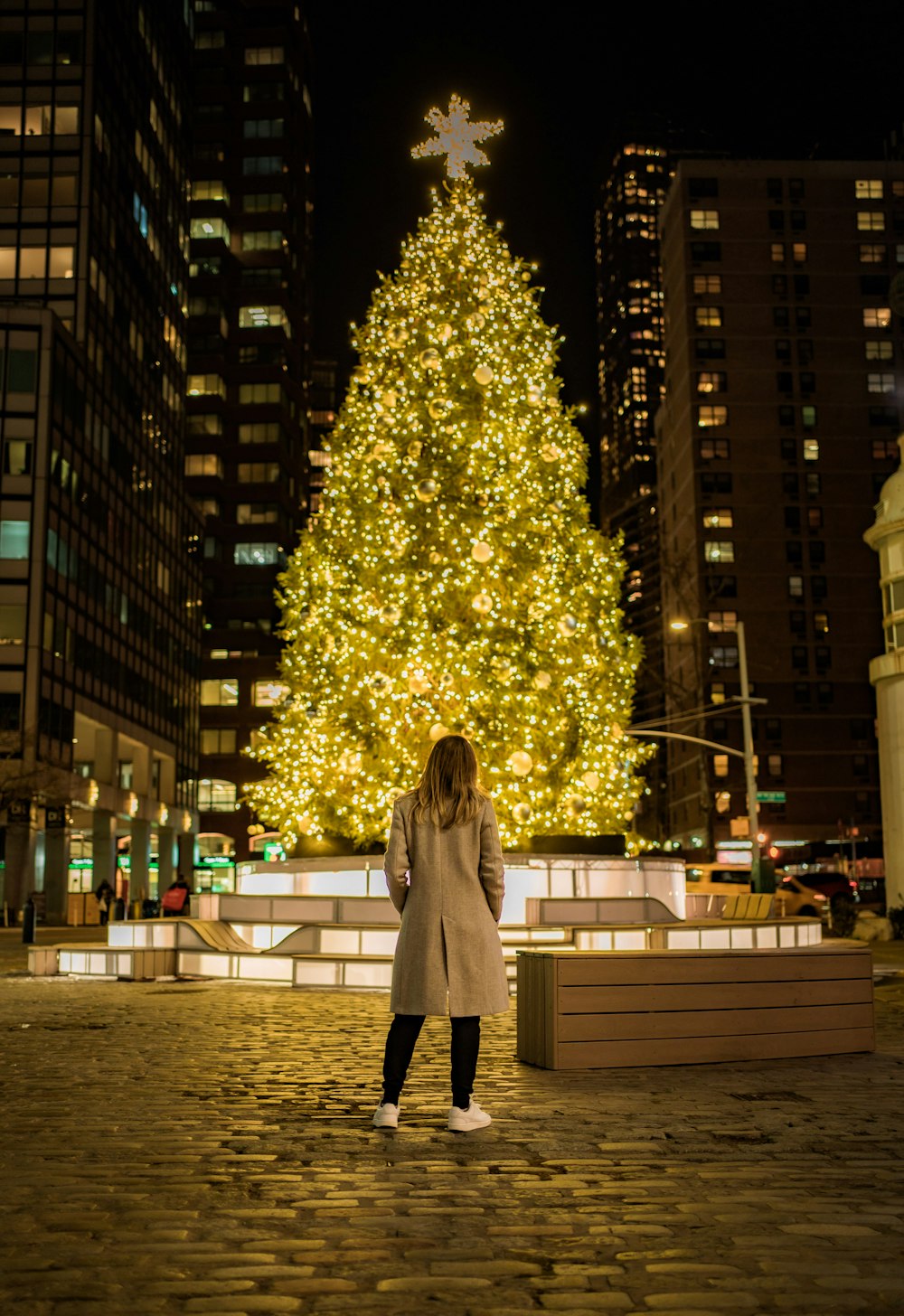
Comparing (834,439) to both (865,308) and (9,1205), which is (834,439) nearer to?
(865,308)

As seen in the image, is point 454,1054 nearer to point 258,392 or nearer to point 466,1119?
point 466,1119

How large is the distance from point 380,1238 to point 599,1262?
29.8 inches

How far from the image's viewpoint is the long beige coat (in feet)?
22.3

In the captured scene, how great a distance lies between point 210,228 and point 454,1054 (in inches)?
4294

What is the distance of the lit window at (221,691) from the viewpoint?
99000mm

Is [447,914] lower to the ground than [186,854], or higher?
lower

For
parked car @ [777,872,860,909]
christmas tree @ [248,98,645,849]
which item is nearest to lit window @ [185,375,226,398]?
parked car @ [777,872,860,909]

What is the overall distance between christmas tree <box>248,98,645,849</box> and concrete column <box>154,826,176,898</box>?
50347 mm

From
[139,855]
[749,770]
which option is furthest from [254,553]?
[749,770]

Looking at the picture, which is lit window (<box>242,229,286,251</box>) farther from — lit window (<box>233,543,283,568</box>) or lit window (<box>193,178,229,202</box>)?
lit window (<box>233,543,283,568</box>)

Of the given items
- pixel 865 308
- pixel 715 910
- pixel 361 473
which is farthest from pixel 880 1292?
pixel 865 308

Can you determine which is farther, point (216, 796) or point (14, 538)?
point (216, 796)

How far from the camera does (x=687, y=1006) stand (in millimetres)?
9516

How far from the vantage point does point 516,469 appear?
81.8ft
